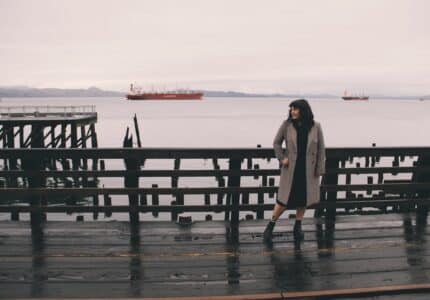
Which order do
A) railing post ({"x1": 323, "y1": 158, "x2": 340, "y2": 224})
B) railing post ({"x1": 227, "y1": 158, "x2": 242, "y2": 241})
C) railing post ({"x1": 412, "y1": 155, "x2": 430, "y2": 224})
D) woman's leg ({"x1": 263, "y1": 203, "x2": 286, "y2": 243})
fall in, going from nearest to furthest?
woman's leg ({"x1": 263, "y1": 203, "x2": 286, "y2": 243}) → railing post ({"x1": 227, "y1": 158, "x2": 242, "y2": 241}) → railing post ({"x1": 323, "y1": 158, "x2": 340, "y2": 224}) → railing post ({"x1": 412, "y1": 155, "x2": 430, "y2": 224})

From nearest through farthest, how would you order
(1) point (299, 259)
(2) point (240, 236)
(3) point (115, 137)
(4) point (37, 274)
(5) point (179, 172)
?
(4) point (37, 274) < (1) point (299, 259) < (2) point (240, 236) < (5) point (179, 172) < (3) point (115, 137)

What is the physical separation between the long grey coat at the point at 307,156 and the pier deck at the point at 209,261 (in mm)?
702

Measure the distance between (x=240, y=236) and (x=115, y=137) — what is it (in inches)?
2477

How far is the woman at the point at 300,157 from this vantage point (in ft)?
19.1

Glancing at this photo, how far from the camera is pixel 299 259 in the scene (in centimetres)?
541

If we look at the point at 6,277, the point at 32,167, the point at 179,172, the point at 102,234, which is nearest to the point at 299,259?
the point at 179,172

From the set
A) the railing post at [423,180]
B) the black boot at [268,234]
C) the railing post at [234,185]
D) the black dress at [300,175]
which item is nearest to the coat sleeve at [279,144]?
the black dress at [300,175]

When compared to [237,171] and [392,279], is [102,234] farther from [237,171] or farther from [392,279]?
[392,279]

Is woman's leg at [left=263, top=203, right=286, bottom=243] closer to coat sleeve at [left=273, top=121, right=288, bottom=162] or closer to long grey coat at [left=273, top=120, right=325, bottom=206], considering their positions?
long grey coat at [left=273, top=120, right=325, bottom=206]

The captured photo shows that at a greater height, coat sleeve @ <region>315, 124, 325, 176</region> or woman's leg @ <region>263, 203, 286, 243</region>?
coat sleeve @ <region>315, 124, 325, 176</region>

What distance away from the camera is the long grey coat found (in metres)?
5.85

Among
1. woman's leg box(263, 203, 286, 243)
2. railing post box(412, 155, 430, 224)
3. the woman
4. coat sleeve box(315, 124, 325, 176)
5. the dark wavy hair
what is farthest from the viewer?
railing post box(412, 155, 430, 224)

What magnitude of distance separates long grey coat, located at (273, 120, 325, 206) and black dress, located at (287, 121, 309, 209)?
0.04 meters

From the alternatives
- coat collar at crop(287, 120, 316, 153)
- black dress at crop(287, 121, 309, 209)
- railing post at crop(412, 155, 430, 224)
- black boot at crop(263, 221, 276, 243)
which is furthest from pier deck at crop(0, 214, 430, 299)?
coat collar at crop(287, 120, 316, 153)
